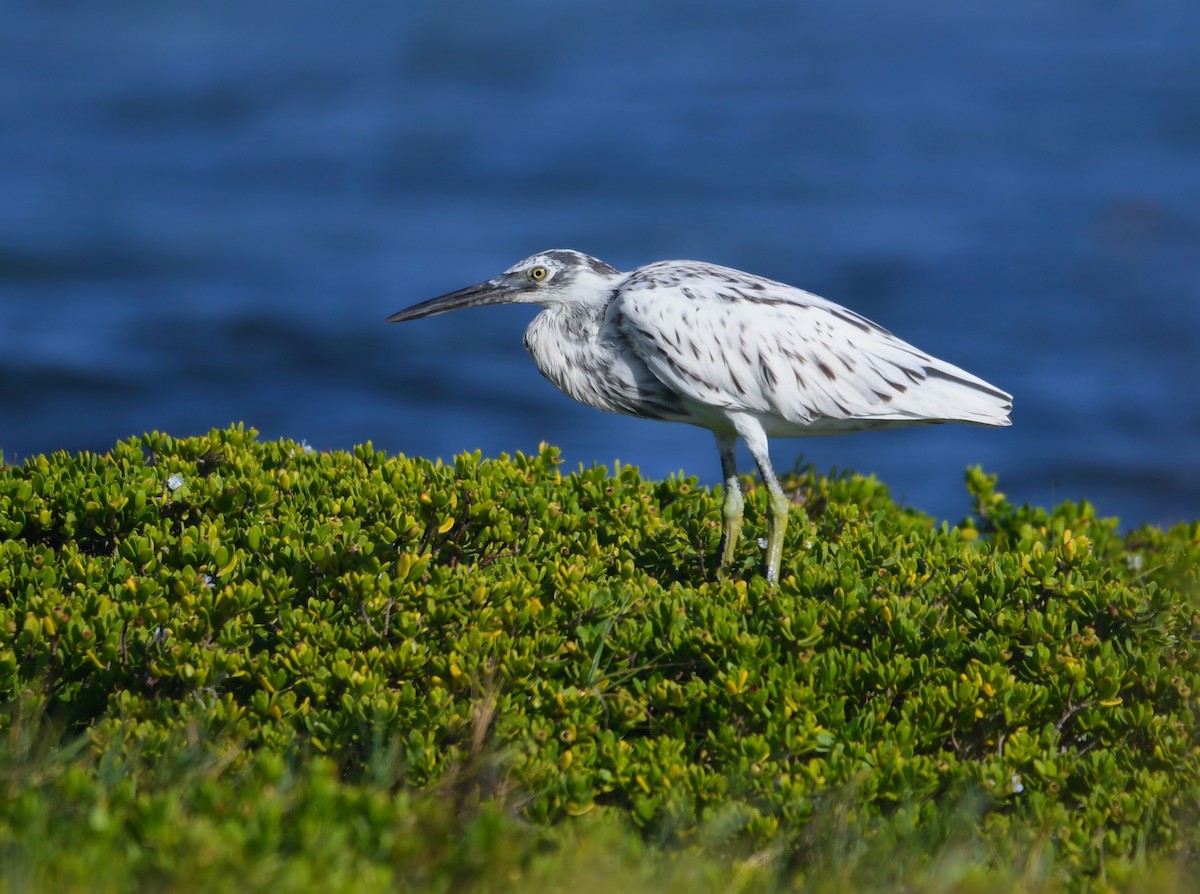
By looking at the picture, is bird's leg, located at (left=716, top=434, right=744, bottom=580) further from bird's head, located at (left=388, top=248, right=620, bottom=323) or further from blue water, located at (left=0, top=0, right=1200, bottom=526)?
blue water, located at (left=0, top=0, right=1200, bottom=526)

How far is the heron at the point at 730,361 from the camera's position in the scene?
640 centimetres

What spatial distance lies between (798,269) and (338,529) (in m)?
12.6

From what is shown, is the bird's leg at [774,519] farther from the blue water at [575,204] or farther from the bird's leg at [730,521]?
the blue water at [575,204]

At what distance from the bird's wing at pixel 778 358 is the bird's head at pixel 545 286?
21 centimetres

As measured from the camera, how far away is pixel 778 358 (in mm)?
6523

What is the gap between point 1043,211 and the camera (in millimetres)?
19156

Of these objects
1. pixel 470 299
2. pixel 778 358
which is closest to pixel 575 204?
pixel 470 299

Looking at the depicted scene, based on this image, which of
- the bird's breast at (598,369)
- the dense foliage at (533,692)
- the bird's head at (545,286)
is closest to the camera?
the dense foliage at (533,692)

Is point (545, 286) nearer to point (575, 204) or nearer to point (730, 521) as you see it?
point (730, 521)

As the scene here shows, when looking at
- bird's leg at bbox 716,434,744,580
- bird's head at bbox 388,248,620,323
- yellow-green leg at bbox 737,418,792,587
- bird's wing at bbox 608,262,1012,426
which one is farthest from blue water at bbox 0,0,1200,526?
yellow-green leg at bbox 737,418,792,587

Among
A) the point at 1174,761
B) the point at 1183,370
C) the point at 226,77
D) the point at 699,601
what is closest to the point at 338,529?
the point at 699,601

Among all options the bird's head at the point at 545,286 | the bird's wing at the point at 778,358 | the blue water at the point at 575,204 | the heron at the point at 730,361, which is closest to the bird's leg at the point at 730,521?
the heron at the point at 730,361

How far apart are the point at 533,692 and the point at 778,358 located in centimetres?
226

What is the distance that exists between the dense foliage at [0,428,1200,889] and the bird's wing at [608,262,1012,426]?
2.25ft
